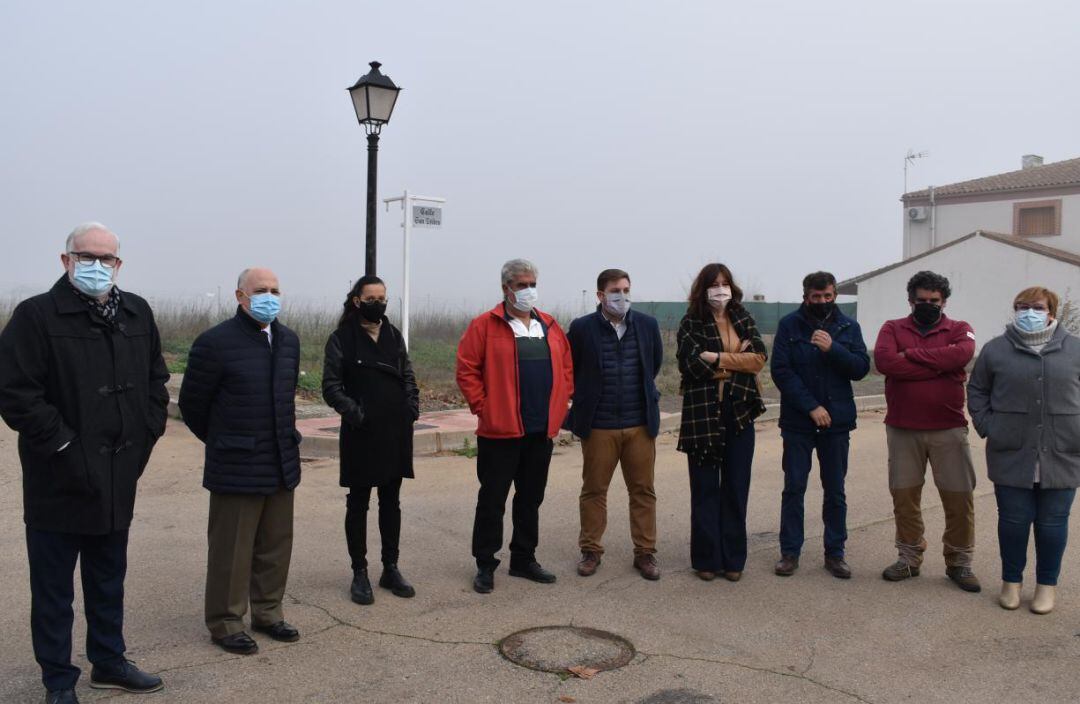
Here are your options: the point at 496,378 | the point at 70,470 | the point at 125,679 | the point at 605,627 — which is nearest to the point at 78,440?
the point at 70,470

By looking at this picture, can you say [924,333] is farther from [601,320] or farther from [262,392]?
[262,392]

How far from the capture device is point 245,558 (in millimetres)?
5129

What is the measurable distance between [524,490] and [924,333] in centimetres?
275

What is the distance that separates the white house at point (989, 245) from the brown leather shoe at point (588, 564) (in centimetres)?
3274

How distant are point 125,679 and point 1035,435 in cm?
496

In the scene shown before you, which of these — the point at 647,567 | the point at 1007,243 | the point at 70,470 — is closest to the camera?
the point at 70,470

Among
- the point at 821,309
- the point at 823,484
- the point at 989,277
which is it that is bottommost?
the point at 823,484

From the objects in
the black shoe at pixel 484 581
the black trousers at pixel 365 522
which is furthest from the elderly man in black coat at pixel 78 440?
the black shoe at pixel 484 581

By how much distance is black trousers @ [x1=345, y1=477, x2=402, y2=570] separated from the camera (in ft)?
19.5

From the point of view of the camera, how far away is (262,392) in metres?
5.10

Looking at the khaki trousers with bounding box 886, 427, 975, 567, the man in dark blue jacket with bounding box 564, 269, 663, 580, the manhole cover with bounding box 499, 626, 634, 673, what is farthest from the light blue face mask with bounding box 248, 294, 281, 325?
the khaki trousers with bounding box 886, 427, 975, 567

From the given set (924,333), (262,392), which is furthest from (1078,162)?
(262,392)

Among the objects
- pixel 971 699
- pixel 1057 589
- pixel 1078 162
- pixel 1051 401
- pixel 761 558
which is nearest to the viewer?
pixel 971 699

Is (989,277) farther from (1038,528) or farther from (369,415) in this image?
(369,415)
